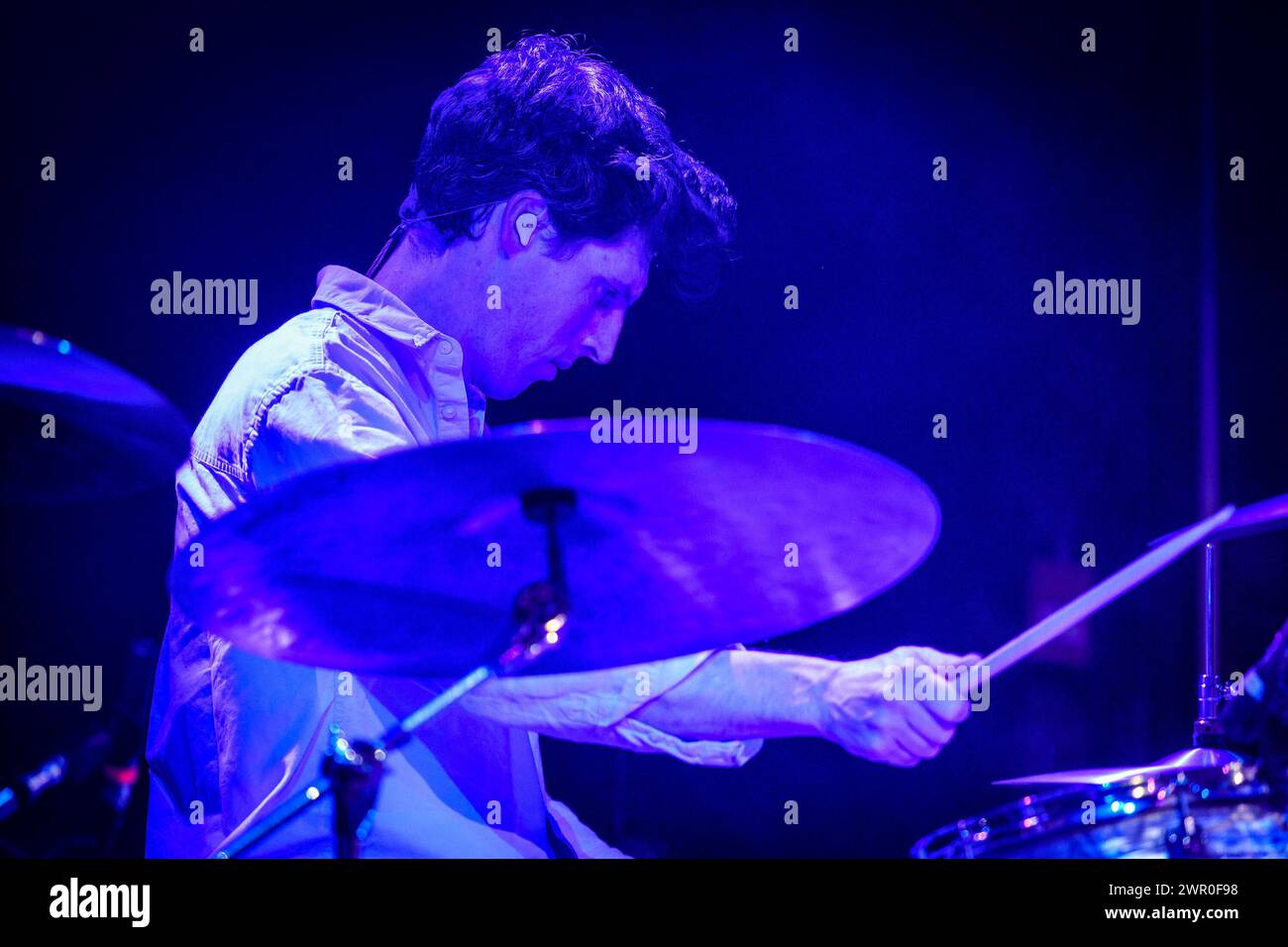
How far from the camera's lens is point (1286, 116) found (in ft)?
7.37

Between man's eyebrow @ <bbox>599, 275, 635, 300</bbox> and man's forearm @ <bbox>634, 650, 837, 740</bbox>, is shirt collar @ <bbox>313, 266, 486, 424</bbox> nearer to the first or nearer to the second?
man's eyebrow @ <bbox>599, 275, 635, 300</bbox>

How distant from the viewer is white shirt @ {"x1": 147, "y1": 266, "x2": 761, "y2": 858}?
1.57 m

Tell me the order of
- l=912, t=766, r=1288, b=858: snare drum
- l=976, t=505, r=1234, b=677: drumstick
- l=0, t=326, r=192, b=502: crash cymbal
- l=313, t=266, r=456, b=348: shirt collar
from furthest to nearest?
l=313, t=266, r=456, b=348: shirt collar
l=976, t=505, r=1234, b=677: drumstick
l=912, t=766, r=1288, b=858: snare drum
l=0, t=326, r=192, b=502: crash cymbal

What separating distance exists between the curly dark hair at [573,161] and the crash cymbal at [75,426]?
0.77 metres

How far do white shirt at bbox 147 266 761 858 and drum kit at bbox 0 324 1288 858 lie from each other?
0.43 ft

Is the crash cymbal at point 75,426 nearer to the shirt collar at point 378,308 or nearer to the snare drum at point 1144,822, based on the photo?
the shirt collar at point 378,308

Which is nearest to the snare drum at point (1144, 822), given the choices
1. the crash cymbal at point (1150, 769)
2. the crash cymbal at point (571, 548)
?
the crash cymbal at point (1150, 769)

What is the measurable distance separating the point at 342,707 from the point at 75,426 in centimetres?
56

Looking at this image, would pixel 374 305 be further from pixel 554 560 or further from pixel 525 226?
pixel 554 560

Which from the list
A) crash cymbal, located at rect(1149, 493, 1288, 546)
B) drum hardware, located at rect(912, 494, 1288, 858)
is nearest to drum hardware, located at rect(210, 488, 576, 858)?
drum hardware, located at rect(912, 494, 1288, 858)

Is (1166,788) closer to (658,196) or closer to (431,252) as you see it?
(658,196)

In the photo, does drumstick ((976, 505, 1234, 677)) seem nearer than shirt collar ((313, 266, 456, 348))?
Yes

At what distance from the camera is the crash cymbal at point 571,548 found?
1.24m
